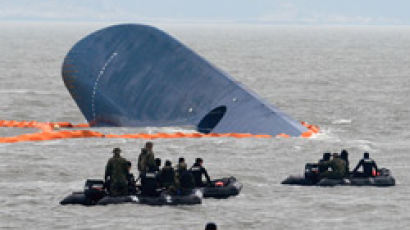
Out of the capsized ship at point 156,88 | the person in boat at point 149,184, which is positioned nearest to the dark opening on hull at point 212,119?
the capsized ship at point 156,88

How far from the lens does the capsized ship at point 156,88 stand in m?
61.3

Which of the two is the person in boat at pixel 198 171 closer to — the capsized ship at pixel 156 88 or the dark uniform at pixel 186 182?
the dark uniform at pixel 186 182

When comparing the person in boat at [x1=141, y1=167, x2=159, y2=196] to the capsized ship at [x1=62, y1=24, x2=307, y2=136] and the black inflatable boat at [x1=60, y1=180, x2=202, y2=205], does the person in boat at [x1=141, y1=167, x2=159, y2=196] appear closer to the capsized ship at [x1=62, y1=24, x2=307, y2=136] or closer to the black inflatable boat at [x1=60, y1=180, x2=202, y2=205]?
the black inflatable boat at [x1=60, y1=180, x2=202, y2=205]

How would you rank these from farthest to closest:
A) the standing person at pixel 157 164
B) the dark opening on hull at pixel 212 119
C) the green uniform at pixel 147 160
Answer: the dark opening on hull at pixel 212 119 → the green uniform at pixel 147 160 → the standing person at pixel 157 164

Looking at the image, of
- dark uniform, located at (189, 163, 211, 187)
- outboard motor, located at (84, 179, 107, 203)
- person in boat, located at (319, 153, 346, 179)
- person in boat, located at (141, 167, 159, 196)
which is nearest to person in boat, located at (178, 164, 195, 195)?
dark uniform, located at (189, 163, 211, 187)

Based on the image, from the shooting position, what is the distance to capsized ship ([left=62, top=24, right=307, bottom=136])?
61344 mm

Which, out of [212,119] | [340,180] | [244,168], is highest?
[212,119]

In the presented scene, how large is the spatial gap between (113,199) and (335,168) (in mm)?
10759

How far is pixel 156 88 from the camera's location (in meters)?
69.4

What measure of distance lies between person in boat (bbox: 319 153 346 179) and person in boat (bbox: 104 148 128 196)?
32.1 feet

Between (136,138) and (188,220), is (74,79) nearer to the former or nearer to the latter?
(136,138)

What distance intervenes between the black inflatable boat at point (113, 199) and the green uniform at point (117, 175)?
31 cm

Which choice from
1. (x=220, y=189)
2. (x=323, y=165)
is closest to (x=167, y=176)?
(x=220, y=189)

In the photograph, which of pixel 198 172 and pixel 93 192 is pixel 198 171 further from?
pixel 93 192
